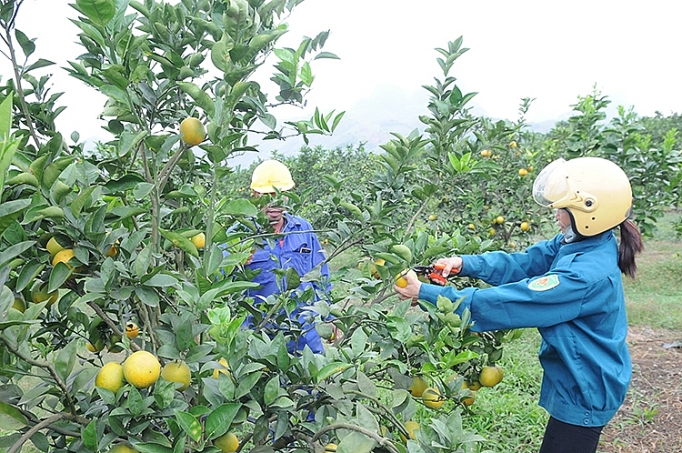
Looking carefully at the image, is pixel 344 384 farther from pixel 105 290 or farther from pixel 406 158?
pixel 406 158

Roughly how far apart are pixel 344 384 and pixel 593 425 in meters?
1.10

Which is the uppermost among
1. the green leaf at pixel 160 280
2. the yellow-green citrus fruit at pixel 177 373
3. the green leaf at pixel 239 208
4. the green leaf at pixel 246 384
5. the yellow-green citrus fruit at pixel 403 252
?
the green leaf at pixel 239 208

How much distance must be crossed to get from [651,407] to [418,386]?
247 centimetres

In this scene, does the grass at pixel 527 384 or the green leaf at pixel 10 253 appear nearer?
the green leaf at pixel 10 253

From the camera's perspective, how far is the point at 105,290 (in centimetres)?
84

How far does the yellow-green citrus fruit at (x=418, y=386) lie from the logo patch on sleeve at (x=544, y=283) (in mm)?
505

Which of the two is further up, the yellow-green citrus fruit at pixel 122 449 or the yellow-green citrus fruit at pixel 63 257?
the yellow-green citrus fruit at pixel 63 257

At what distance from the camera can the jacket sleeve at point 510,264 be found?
191 centimetres

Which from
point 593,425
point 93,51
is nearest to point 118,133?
point 93,51

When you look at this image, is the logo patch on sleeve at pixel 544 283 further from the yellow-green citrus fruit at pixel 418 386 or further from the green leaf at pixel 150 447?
the green leaf at pixel 150 447

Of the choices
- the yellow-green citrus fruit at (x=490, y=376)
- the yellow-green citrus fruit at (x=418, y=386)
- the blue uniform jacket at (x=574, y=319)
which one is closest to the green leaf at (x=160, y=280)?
the yellow-green citrus fruit at (x=418, y=386)

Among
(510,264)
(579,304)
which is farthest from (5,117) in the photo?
(510,264)

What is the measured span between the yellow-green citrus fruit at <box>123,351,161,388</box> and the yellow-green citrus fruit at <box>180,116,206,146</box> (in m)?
0.39

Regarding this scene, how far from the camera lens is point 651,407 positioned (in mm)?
3006
